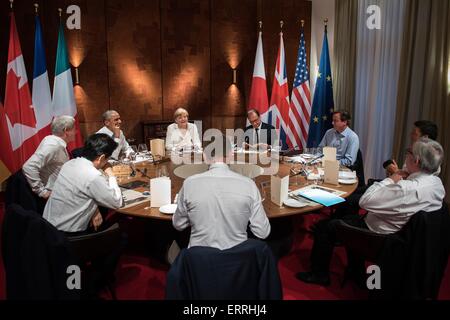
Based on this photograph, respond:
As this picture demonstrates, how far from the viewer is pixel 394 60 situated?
504 cm

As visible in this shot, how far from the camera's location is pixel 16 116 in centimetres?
463

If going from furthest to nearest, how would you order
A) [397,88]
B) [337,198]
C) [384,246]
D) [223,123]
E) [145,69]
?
[223,123], [145,69], [397,88], [337,198], [384,246]

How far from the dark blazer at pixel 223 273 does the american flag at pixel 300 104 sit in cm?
446

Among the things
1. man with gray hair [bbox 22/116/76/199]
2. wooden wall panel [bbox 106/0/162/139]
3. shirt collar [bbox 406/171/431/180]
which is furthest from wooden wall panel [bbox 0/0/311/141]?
shirt collar [bbox 406/171/431/180]

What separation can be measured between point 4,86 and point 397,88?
549 cm

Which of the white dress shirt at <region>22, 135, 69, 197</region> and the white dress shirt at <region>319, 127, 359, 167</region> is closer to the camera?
the white dress shirt at <region>22, 135, 69, 197</region>

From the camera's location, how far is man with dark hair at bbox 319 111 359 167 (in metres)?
4.05

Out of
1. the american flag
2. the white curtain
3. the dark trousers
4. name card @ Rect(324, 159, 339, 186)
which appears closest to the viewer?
the dark trousers

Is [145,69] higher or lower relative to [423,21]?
lower

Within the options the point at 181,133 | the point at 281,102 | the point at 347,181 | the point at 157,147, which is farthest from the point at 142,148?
the point at 281,102

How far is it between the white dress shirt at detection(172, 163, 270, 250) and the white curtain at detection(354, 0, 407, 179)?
13.0ft

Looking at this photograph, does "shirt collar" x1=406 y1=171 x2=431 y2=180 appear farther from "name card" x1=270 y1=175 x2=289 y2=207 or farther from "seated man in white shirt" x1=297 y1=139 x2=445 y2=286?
"name card" x1=270 y1=175 x2=289 y2=207
